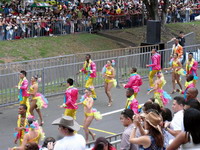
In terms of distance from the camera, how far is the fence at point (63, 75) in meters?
15.4

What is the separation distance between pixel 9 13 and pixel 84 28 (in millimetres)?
5512

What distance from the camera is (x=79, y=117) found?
1466cm

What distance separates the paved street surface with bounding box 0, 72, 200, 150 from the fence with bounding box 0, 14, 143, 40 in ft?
35.3

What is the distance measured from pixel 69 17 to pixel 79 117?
16.8 metres

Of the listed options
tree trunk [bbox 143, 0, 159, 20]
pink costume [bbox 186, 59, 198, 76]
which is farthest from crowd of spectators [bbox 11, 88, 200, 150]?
tree trunk [bbox 143, 0, 159, 20]

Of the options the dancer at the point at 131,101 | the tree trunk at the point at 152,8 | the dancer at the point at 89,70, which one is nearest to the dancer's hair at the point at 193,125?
the dancer at the point at 131,101

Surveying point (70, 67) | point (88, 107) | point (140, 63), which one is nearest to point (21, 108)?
point (88, 107)

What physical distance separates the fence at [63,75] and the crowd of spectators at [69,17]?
9.80m

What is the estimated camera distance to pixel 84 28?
31.9 metres

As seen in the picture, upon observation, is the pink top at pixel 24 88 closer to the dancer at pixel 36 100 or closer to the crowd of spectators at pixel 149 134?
the dancer at pixel 36 100

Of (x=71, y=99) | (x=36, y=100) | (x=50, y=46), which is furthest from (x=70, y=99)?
(x=50, y=46)

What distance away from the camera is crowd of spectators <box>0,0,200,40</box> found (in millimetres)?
27547

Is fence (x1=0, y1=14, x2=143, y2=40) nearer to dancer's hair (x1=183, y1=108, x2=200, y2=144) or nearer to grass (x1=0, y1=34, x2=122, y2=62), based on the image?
grass (x1=0, y1=34, x2=122, y2=62)

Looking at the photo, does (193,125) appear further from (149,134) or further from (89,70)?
(89,70)
